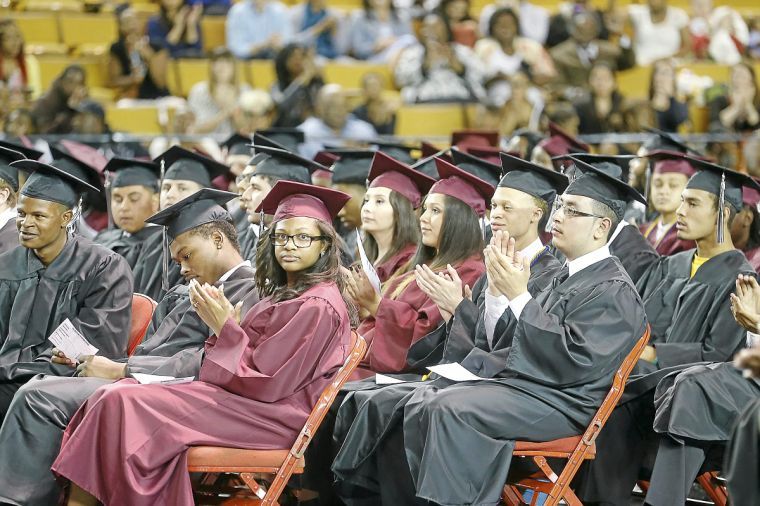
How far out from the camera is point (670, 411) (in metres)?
4.97

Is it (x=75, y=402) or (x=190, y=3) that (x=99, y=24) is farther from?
(x=75, y=402)

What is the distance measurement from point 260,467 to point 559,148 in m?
4.18

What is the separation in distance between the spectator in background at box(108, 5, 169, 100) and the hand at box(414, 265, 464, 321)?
Answer: 771 centimetres

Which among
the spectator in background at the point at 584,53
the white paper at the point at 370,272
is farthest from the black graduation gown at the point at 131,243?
the spectator in background at the point at 584,53

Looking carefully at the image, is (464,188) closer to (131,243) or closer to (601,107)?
(131,243)

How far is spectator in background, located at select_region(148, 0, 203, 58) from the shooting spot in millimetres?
12914

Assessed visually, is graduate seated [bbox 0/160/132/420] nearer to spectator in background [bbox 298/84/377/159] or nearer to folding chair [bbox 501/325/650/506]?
folding chair [bbox 501/325/650/506]

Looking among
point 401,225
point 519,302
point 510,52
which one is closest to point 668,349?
point 519,302

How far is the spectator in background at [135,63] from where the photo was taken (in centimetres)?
1246

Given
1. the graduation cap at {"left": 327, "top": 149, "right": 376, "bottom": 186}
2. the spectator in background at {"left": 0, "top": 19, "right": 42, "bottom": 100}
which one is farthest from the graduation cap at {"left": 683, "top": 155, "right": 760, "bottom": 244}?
the spectator in background at {"left": 0, "top": 19, "right": 42, "bottom": 100}

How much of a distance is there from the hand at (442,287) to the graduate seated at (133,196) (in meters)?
2.54

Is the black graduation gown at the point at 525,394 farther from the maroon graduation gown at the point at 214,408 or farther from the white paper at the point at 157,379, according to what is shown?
the white paper at the point at 157,379

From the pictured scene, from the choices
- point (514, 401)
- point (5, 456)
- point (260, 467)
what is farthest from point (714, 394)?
point (5, 456)

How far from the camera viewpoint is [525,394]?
4828 mm
